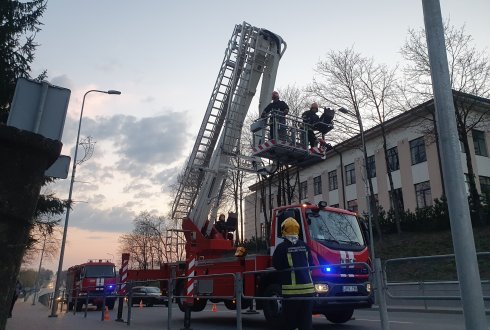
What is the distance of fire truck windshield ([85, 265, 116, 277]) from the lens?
1001 inches

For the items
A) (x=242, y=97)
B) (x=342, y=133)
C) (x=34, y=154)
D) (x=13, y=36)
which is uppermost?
(x=342, y=133)

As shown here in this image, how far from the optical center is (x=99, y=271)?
25594mm

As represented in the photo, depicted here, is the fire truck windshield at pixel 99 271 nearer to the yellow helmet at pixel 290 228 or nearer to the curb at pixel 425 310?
the curb at pixel 425 310

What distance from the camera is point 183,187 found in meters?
14.4

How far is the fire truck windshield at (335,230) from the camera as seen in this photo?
10.0 meters

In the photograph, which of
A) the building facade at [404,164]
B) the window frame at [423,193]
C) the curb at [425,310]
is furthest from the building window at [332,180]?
the curb at [425,310]

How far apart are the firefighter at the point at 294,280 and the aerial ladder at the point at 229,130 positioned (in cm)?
648

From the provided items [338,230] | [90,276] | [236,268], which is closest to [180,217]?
[236,268]

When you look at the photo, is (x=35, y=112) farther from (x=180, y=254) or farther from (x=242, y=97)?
(x=180, y=254)

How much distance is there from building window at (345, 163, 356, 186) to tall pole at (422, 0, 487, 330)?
37.6 metres

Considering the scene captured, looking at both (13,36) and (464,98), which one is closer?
(13,36)

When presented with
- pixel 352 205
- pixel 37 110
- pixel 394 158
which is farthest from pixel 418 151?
pixel 37 110

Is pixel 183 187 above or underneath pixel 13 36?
underneath

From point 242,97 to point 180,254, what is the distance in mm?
5586
